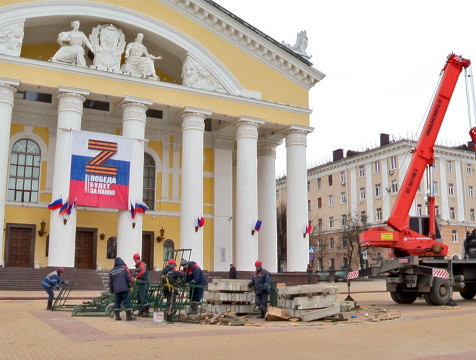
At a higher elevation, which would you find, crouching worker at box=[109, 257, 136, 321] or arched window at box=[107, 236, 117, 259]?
arched window at box=[107, 236, 117, 259]

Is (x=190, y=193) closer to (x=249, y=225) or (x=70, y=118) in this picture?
(x=249, y=225)

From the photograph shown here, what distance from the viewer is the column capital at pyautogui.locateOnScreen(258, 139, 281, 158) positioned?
3347cm

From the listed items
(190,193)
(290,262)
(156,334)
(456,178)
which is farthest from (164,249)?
(456,178)

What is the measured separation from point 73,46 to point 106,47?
5.48ft

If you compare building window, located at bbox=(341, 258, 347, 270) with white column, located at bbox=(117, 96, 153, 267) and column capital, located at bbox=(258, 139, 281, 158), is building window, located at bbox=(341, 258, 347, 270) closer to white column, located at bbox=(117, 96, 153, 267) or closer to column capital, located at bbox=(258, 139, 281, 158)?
column capital, located at bbox=(258, 139, 281, 158)

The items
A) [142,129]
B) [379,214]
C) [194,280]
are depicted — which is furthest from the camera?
[379,214]

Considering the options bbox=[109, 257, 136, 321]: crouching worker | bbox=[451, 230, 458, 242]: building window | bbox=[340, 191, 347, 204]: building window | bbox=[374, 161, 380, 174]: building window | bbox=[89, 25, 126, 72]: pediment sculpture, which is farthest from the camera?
bbox=[340, 191, 347, 204]: building window

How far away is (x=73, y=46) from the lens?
85.3ft

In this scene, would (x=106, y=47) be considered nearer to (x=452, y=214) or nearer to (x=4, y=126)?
(x=4, y=126)

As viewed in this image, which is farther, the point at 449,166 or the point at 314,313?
the point at 449,166

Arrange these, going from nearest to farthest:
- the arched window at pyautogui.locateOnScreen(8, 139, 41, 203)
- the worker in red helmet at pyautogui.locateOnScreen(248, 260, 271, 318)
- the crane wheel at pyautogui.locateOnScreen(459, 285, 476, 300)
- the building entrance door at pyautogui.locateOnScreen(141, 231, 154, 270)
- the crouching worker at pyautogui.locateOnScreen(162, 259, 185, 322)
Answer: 1. the crouching worker at pyautogui.locateOnScreen(162, 259, 185, 322)
2. the worker in red helmet at pyautogui.locateOnScreen(248, 260, 271, 318)
3. the crane wheel at pyautogui.locateOnScreen(459, 285, 476, 300)
4. the arched window at pyautogui.locateOnScreen(8, 139, 41, 203)
5. the building entrance door at pyautogui.locateOnScreen(141, 231, 154, 270)

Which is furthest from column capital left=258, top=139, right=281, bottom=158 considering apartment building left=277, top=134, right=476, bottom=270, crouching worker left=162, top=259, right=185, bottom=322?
crouching worker left=162, top=259, right=185, bottom=322

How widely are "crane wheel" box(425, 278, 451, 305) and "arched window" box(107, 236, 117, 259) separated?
17.5 meters

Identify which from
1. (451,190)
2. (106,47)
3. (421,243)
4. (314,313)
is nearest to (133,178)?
(106,47)
